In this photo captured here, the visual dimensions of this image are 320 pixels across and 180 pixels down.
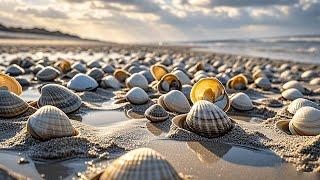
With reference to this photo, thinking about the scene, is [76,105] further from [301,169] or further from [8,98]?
[301,169]

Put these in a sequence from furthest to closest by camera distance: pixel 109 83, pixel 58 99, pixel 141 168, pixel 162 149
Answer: pixel 109 83 < pixel 58 99 < pixel 162 149 < pixel 141 168

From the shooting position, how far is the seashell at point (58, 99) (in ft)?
17.0

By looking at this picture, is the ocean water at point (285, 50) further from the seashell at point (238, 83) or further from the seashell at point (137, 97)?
the seashell at point (137, 97)

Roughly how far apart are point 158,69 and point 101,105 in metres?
2.59

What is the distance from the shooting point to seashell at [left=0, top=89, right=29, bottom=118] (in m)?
4.79

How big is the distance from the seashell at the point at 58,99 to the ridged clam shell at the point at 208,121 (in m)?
1.86

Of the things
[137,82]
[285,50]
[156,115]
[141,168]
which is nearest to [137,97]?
[156,115]

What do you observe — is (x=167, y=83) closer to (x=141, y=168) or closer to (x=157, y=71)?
(x=157, y=71)

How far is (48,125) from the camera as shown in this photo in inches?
149

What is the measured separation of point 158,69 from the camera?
28.1 ft

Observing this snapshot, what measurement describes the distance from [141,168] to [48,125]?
1.54 m

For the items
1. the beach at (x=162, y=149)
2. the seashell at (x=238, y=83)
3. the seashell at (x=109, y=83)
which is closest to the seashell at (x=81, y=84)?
the seashell at (x=109, y=83)

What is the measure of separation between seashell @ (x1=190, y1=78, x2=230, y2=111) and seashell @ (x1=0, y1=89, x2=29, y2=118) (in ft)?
8.01

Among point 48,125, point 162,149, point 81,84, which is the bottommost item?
point 162,149
